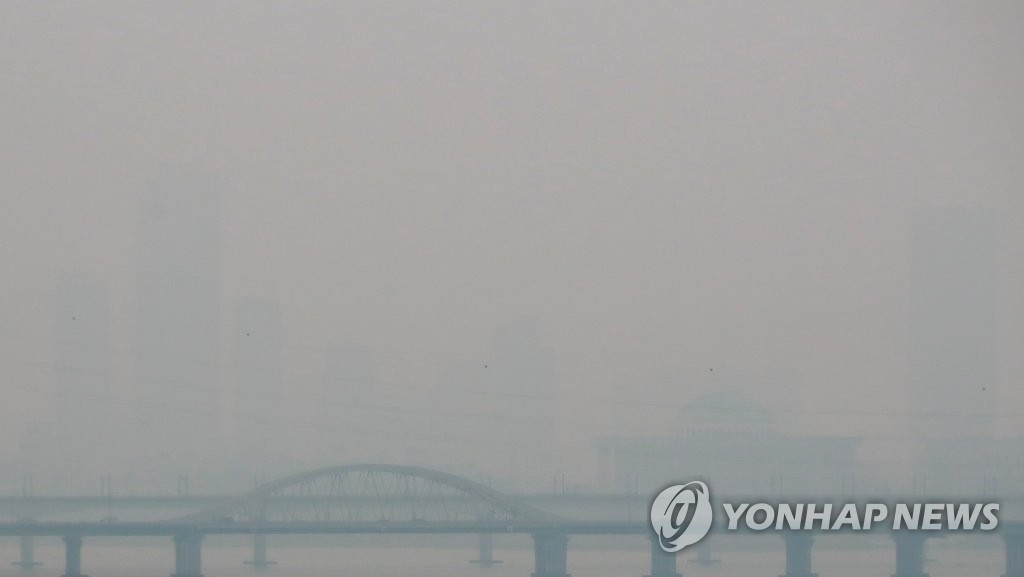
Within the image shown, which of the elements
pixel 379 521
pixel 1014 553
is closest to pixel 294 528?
pixel 379 521

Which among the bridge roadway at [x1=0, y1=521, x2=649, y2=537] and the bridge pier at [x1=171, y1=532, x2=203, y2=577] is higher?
the bridge roadway at [x1=0, y1=521, x2=649, y2=537]

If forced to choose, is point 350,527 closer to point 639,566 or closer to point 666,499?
point 639,566

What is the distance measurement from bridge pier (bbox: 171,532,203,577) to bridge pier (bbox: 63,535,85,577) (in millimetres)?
4378

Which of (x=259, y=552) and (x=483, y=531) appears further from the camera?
(x=259, y=552)

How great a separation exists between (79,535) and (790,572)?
102ft

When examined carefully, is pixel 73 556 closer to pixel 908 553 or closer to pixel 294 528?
pixel 294 528

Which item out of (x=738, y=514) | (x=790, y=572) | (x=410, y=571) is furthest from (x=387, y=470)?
(x=738, y=514)

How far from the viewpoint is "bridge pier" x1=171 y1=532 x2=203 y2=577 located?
79.1 m

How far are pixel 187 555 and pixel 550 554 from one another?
16048 mm

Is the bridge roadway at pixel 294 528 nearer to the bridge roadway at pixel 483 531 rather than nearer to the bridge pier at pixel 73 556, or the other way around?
the bridge roadway at pixel 483 531

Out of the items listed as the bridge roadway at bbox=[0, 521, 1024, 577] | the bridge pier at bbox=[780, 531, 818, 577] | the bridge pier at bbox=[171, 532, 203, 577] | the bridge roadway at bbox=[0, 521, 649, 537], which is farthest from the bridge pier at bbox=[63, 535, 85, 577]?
the bridge pier at bbox=[780, 531, 818, 577]

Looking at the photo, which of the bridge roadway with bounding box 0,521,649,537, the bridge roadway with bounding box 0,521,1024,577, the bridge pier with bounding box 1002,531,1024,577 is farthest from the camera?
the bridge roadway with bounding box 0,521,649,537

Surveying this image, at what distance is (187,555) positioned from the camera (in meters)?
80.2

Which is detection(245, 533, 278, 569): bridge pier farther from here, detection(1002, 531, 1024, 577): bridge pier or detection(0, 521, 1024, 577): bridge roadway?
detection(1002, 531, 1024, 577): bridge pier
